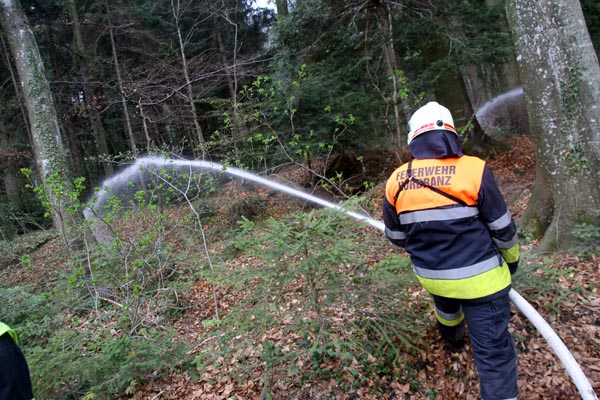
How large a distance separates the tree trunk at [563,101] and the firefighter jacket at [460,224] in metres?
2.84

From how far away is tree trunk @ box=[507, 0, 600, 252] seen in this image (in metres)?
4.13

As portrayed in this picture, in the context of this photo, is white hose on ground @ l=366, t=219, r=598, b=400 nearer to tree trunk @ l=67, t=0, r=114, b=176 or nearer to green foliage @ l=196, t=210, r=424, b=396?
green foliage @ l=196, t=210, r=424, b=396

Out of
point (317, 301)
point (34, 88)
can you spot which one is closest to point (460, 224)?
point (317, 301)

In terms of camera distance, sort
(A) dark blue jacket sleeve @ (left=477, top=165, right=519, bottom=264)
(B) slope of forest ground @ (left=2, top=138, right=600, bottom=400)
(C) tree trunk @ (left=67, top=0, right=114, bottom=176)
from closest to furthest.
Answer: (A) dark blue jacket sleeve @ (left=477, top=165, right=519, bottom=264), (B) slope of forest ground @ (left=2, top=138, right=600, bottom=400), (C) tree trunk @ (left=67, top=0, right=114, bottom=176)

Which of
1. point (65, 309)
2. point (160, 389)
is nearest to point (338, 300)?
point (160, 389)

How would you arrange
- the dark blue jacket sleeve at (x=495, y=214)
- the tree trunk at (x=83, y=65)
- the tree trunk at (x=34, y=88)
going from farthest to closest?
the tree trunk at (x=83, y=65)
the tree trunk at (x=34, y=88)
the dark blue jacket sleeve at (x=495, y=214)

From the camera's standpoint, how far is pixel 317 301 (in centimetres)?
292

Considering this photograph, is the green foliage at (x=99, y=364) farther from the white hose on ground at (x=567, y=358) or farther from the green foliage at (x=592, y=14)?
the green foliage at (x=592, y=14)

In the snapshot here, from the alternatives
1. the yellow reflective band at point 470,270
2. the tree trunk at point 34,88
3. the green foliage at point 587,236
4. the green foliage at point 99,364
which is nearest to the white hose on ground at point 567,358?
the yellow reflective band at point 470,270

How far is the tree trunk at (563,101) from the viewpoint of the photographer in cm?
413

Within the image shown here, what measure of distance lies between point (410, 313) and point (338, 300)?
687mm

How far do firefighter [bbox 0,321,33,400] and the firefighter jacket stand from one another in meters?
2.58

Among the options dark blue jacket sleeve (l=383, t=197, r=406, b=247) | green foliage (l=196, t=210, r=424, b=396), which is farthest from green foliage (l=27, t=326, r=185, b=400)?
dark blue jacket sleeve (l=383, t=197, r=406, b=247)

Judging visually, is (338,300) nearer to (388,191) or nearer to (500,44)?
(388,191)
